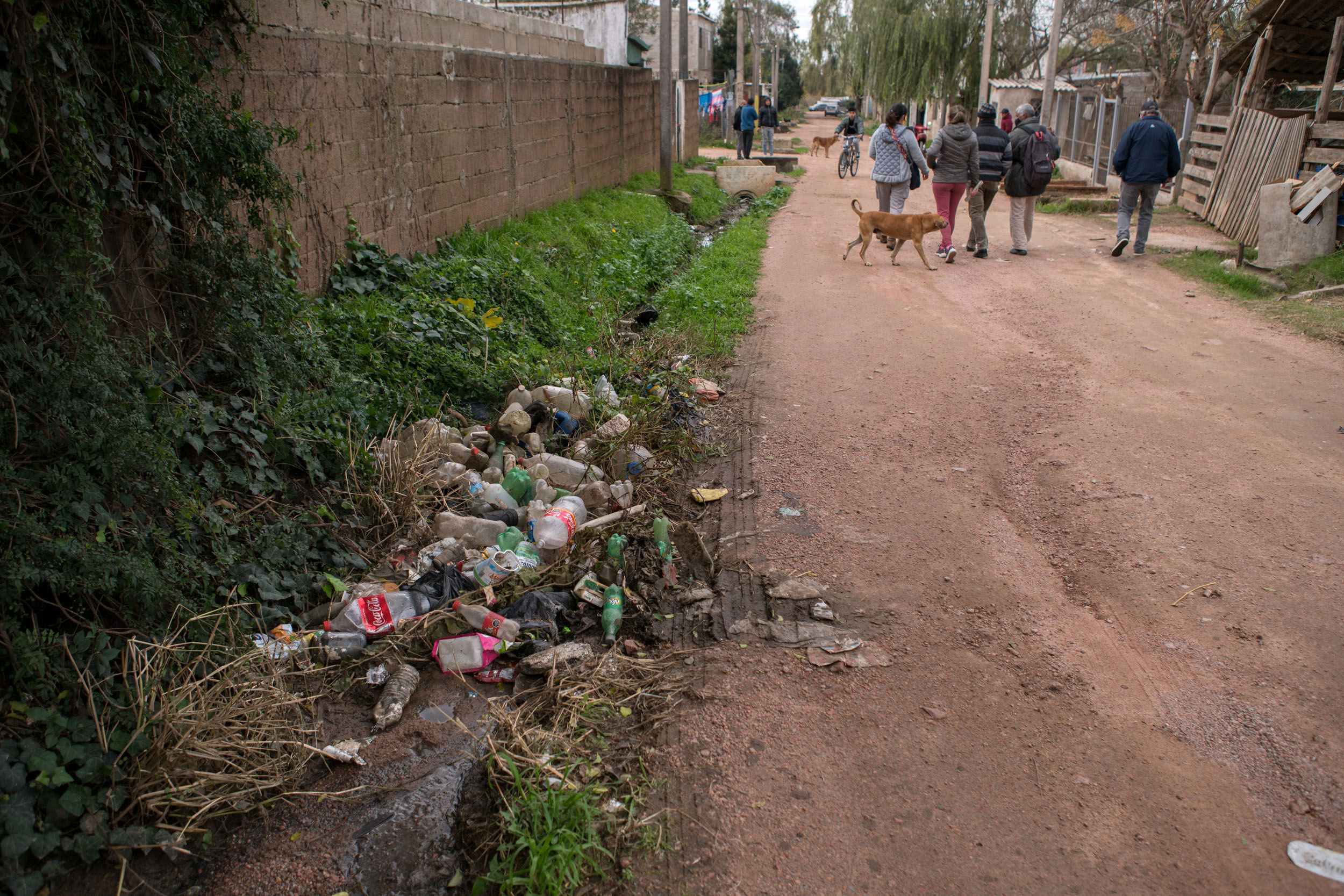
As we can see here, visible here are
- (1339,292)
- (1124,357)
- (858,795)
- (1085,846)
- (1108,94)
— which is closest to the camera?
(1085,846)

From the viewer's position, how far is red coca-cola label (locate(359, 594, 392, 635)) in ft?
11.8

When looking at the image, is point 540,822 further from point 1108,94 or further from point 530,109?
point 1108,94

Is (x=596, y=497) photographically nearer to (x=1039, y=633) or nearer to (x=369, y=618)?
(x=369, y=618)

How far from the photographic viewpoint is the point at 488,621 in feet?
12.0

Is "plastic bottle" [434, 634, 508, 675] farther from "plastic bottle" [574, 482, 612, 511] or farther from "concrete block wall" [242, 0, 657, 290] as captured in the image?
"concrete block wall" [242, 0, 657, 290]

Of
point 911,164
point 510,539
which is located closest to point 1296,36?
point 911,164

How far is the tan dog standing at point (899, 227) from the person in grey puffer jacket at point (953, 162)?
28 centimetres

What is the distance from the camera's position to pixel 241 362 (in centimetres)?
421

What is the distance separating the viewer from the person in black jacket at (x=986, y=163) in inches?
416

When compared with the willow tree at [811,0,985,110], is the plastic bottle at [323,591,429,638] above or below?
below

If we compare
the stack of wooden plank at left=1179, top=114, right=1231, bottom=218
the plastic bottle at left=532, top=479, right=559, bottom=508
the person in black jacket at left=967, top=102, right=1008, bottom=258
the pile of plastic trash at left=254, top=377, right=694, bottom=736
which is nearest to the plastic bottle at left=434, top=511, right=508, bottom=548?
the pile of plastic trash at left=254, top=377, right=694, bottom=736

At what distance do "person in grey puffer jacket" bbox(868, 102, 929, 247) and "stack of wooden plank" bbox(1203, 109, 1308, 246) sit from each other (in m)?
4.07

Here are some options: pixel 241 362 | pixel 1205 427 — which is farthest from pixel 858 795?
pixel 1205 427

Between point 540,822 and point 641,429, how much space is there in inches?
120
